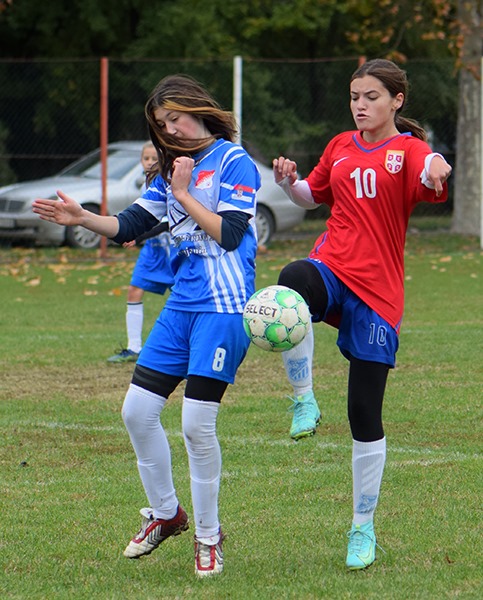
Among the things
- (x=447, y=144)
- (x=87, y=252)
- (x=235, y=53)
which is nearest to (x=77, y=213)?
(x=87, y=252)

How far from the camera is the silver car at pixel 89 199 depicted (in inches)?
726

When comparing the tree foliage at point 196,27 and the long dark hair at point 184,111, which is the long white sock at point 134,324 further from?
the tree foliage at point 196,27

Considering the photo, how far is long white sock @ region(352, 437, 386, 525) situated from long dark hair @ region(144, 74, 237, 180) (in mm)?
1397

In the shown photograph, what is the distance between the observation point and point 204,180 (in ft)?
15.2

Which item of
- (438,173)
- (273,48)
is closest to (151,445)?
(438,173)

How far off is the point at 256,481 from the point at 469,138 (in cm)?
1566

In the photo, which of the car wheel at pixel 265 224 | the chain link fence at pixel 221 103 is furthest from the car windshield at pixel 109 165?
the car wheel at pixel 265 224

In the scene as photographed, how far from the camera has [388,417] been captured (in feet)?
24.7

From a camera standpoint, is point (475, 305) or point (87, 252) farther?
point (87, 252)

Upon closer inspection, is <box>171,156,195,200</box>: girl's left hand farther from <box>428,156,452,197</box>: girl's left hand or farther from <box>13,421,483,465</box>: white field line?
<box>13,421,483,465</box>: white field line

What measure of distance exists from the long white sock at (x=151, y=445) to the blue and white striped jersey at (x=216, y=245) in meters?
0.41

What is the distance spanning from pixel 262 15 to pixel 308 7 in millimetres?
1452

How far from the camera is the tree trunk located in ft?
66.8

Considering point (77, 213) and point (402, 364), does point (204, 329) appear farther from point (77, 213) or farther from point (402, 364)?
point (402, 364)
